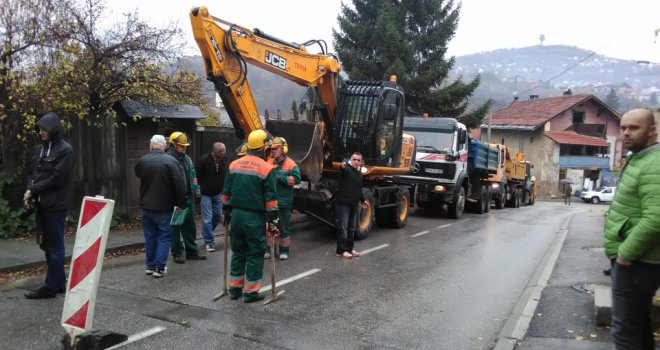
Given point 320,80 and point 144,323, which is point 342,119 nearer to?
point 320,80

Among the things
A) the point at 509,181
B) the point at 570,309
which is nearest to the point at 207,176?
the point at 570,309

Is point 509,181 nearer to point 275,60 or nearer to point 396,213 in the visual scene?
point 396,213

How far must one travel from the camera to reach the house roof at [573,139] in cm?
4734

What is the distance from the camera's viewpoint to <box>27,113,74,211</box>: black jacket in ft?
18.9

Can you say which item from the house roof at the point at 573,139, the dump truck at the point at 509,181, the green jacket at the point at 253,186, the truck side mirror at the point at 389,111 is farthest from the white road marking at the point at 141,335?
the house roof at the point at 573,139

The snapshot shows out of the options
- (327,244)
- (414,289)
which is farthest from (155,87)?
(414,289)

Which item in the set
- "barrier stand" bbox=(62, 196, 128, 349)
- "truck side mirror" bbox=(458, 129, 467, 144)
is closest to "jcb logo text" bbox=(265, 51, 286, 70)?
"barrier stand" bbox=(62, 196, 128, 349)

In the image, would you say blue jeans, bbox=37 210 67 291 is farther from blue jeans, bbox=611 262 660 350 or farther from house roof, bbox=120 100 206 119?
blue jeans, bbox=611 262 660 350

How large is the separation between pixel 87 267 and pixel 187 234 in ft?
12.7

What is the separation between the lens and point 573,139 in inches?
1890

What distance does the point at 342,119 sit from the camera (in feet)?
35.5

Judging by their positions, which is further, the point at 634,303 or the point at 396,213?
the point at 396,213

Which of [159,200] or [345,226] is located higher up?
[159,200]

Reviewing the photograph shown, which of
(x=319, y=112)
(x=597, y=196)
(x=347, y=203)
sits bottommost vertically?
(x=597, y=196)
